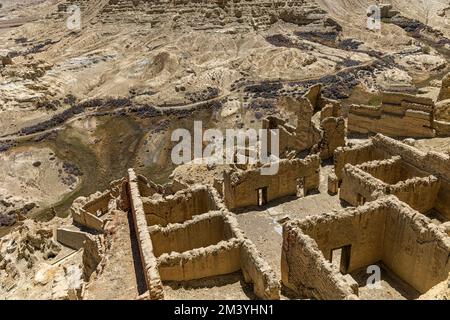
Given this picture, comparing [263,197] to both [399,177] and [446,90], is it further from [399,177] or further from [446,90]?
[446,90]

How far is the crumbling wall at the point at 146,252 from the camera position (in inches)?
511

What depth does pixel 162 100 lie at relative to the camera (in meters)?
65.0

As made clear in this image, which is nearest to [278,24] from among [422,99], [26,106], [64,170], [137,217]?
[26,106]

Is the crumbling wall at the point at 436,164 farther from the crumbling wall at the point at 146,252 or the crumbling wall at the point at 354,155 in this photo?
the crumbling wall at the point at 146,252

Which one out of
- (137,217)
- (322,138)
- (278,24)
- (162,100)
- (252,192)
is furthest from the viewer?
(278,24)

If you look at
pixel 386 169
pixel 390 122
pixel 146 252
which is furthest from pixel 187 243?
pixel 390 122

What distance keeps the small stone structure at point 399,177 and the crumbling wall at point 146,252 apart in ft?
32.4

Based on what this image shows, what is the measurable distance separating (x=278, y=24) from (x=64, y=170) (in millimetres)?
63472

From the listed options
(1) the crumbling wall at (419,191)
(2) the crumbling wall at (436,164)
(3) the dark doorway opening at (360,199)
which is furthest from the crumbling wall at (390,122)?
(3) the dark doorway opening at (360,199)

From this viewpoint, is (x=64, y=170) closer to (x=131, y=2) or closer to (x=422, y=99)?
(x=422, y=99)

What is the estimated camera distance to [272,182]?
23.0 metres

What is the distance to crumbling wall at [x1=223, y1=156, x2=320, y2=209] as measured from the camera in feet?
73.0

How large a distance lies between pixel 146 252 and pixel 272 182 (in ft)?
32.7

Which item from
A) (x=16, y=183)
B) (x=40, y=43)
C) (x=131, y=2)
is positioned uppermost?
(x=131, y=2)
